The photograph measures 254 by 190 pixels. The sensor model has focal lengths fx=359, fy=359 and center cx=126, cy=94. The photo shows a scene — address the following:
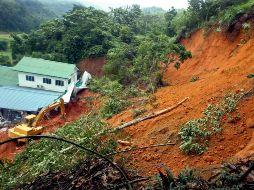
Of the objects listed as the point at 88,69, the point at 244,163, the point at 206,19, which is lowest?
the point at 88,69

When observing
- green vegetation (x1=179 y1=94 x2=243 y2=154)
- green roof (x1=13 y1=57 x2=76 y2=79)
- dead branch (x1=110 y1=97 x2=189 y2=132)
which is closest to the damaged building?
green roof (x1=13 y1=57 x2=76 y2=79)

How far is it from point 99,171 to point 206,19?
1717cm

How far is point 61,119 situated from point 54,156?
35.2ft

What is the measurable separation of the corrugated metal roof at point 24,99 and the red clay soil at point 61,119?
1.31m

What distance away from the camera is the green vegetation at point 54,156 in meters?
8.40

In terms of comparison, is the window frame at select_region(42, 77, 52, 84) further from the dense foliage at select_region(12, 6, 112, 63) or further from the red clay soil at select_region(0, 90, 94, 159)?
the dense foliage at select_region(12, 6, 112, 63)

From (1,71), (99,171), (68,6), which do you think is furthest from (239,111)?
(68,6)

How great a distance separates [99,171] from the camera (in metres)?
7.13

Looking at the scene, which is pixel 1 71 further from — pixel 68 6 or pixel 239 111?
pixel 68 6

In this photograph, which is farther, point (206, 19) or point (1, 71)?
point (1, 71)

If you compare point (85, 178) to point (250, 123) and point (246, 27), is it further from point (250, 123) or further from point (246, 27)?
point (246, 27)

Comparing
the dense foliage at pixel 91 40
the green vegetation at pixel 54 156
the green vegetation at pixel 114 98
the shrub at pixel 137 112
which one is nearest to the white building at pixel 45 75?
the dense foliage at pixel 91 40

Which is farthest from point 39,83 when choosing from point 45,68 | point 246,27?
point 246,27

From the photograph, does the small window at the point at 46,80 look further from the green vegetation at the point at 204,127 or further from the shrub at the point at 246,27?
the green vegetation at the point at 204,127
